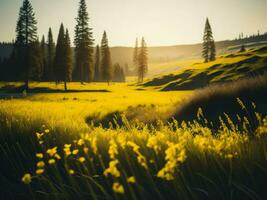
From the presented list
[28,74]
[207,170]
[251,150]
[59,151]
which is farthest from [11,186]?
[28,74]

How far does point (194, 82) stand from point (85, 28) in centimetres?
2845

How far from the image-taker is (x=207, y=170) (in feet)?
11.9

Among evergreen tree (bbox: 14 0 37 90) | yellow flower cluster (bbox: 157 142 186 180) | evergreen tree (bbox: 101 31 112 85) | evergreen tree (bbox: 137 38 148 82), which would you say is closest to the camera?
yellow flower cluster (bbox: 157 142 186 180)

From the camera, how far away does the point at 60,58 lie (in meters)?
62.9

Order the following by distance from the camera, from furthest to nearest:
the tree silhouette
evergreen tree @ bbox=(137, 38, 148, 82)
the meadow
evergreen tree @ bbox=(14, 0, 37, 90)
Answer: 1. the tree silhouette
2. evergreen tree @ bbox=(137, 38, 148, 82)
3. evergreen tree @ bbox=(14, 0, 37, 90)
4. the meadow

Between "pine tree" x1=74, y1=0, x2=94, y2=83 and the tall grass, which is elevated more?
"pine tree" x1=74, y1=0, x2=94, y2=83

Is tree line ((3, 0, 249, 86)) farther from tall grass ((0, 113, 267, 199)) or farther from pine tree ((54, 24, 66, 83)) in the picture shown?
tall grass ((0, 113, 267, 199))

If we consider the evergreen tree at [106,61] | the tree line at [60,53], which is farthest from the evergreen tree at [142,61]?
the evergreen tree at [106,61]

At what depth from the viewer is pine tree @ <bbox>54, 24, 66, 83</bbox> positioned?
6043cm

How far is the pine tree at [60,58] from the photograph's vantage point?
2379 inches

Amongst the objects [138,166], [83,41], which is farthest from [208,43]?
[138,166]

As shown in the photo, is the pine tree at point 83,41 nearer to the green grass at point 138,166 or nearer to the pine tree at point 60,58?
the pine tree at point 60,58

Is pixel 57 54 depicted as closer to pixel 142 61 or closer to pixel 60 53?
pixel 60 53

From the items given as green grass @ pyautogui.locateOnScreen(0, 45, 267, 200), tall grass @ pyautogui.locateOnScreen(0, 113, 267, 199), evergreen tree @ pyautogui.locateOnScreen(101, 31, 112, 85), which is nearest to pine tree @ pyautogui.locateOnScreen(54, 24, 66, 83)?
evergreen tree @ pyautogui.locateOnScreen(101, 31, 112, 85)
